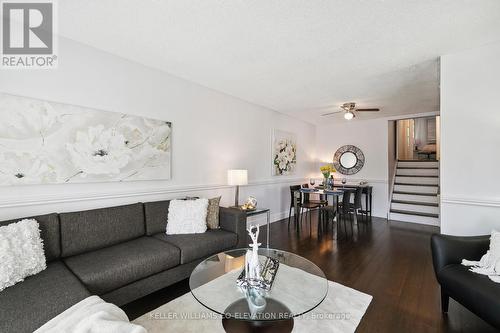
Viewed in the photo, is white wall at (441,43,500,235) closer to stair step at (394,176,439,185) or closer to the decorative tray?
the decorative tray

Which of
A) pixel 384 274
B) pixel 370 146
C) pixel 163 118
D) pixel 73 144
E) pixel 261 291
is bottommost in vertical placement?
pixel 384 274

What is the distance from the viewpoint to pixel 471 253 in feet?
6.32

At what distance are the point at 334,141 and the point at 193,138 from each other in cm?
462

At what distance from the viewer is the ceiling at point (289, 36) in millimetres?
1816

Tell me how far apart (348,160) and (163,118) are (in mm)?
5213

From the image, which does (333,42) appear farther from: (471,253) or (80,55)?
(80,55)

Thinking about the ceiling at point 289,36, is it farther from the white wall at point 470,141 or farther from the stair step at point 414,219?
the stair step at point 414,219

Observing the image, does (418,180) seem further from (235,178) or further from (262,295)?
(262,295)

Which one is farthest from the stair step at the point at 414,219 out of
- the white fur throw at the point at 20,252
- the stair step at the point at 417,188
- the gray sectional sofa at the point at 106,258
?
the white fur throw at the point at 20,252

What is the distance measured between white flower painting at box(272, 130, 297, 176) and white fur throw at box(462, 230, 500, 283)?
3.59 m

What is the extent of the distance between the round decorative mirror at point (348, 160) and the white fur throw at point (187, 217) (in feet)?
16.1

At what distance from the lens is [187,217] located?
268 cm

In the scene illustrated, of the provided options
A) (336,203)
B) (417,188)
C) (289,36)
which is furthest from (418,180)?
(289,36)

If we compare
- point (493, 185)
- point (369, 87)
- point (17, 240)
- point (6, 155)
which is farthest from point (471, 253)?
point (6, 155)
